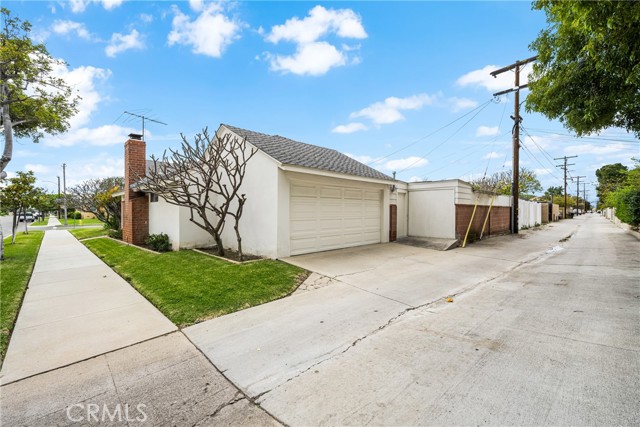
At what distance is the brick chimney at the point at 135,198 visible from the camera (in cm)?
1188

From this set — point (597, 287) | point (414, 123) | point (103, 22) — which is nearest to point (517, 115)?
point (414, 123)

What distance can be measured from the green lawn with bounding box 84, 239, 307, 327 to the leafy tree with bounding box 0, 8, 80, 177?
5749mm

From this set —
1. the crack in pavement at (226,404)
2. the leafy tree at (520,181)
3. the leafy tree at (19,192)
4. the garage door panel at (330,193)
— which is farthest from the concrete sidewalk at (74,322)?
the leafy tree at (520,181)

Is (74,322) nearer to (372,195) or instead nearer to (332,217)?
(332,217)

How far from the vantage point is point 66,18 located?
8.43 metres

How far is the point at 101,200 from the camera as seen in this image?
52.1ft

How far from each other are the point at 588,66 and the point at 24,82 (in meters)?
16.5

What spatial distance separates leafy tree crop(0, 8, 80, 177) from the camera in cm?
847

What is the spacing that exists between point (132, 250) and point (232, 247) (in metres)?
3.90

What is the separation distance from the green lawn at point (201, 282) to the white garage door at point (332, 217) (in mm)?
1819

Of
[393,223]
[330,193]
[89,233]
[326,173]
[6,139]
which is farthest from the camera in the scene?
[89,233]

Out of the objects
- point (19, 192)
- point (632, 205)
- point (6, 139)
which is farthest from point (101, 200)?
point (632, 205)

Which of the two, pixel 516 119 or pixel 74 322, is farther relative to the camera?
pixel 516 119

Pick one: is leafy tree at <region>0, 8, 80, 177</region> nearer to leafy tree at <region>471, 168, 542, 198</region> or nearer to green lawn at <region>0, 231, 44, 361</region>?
green lawn at <region>0, 231, 44, 361</region>
